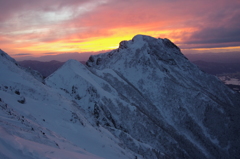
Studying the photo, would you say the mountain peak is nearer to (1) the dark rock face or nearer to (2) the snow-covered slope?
(1) the dark rock face

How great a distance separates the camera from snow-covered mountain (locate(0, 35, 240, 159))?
1844 cm

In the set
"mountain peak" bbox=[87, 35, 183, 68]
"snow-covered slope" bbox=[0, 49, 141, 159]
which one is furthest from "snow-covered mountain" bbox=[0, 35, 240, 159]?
"mountain peak" bbox=[87, 35, 183, 68]

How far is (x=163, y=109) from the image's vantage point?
4741cm

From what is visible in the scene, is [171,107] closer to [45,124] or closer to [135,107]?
[135,107]

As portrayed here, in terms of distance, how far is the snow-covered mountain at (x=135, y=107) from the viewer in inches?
726

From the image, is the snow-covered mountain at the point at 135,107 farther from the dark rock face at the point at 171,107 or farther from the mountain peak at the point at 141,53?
the mountain peak at the point at 141,53

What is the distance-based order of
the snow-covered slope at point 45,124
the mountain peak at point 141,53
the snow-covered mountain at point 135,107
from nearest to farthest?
the snow-covered slope at point 45,124
the snow-covered mountain at point 135,107
the mountain peak at point 141,53

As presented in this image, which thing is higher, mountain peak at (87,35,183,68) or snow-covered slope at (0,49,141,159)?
mountain peak at (87,35,183,68)

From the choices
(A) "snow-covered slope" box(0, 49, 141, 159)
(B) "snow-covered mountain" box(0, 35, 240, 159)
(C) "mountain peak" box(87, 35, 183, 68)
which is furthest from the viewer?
(C) "mountain peak" box(87, 35, 183, 68)

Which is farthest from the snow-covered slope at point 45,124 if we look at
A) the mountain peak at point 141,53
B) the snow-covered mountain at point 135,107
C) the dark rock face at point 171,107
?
the mountain peak at point 141,53

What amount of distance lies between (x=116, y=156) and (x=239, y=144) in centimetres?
4136

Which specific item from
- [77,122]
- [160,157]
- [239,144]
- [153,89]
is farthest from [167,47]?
[77,122]

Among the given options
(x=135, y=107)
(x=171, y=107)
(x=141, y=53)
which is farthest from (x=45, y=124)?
(x=141, y=53)

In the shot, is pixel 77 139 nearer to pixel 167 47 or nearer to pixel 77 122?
pixel 77 122
